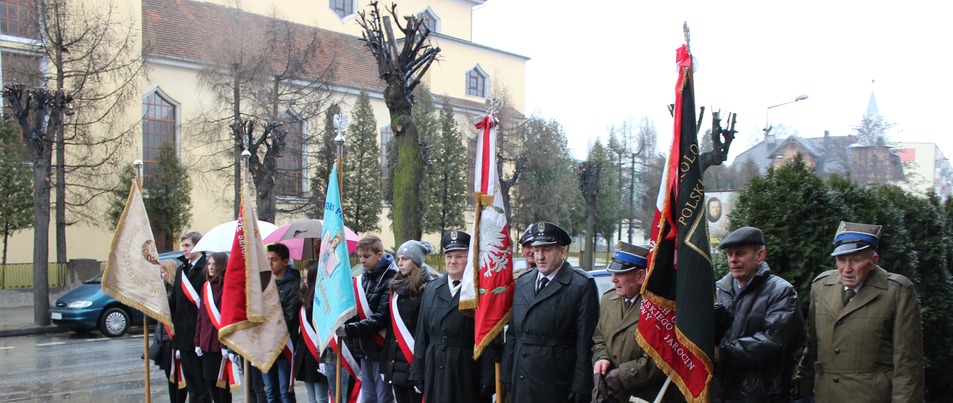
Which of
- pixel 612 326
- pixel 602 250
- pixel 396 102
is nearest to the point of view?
pixel 612 326

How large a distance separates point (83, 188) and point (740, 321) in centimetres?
2824

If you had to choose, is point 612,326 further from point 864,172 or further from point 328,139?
point 864,172

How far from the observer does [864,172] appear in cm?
4188

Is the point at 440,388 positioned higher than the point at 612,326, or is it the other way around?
the point at 612,326

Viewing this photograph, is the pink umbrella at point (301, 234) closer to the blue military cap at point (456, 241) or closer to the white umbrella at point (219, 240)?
the white umbrella at point (219, 240)

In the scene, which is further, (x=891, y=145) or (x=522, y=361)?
(x=891, y=145)

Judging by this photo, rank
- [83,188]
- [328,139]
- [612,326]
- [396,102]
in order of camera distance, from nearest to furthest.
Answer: [612,326] < [396,102] < [83,188] < [328,139]

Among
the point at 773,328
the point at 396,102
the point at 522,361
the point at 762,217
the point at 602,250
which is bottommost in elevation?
the point at 602,250

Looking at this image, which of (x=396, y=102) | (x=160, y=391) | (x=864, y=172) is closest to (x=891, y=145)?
(x=864, y=172)

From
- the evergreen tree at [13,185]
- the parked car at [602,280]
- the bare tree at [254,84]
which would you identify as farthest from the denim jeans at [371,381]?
the evergreen tree at [13,185]

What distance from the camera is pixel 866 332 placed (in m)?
4.79

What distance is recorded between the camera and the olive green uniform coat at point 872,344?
4.59 meters

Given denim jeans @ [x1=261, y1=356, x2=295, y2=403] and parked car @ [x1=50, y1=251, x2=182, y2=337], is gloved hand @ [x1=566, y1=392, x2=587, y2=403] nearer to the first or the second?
denim jeans @ [x1=261, y1=356, x2=295, y2=403]

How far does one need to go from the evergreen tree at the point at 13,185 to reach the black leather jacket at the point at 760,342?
2652 cm
